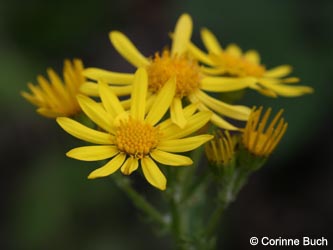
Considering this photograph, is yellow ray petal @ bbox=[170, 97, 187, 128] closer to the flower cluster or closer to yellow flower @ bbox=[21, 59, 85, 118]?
the flower cluster

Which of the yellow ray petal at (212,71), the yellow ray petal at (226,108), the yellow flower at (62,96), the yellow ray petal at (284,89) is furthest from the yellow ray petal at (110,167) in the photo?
the yellow ray petal at (284,89)

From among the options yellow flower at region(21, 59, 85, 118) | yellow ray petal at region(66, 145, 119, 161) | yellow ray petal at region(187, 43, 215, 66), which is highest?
yellow ray petal at region(187, 43, 215, 66)

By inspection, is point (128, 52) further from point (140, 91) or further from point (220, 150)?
point (220, 150)

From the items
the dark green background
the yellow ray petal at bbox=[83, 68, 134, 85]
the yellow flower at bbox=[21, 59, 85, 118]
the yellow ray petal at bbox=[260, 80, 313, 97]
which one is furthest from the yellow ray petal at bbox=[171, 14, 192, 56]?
the dark green background

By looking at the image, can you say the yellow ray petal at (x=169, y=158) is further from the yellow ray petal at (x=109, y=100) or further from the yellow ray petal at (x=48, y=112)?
the yellow ray petal at (x=48, y=112)

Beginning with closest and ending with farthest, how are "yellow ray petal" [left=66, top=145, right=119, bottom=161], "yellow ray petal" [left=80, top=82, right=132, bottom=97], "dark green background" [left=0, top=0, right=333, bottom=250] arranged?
"yellow ray petal" [left=66, top=145, right=119, bottom=161]
"yellow ray petal" [left=80, top=82, right=132, bottom=97]
"dark green background" [left=0, top=0, right=333, bottom=250]

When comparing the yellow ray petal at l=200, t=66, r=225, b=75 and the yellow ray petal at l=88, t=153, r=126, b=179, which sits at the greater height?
the yellow ray petal at l=200, t=66, r=225, b=75

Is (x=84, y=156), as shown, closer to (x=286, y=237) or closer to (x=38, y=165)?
(x=38, y=165)
